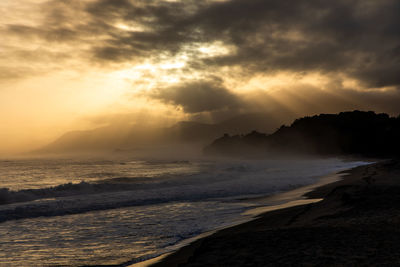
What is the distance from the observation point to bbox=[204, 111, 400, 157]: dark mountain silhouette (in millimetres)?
80562

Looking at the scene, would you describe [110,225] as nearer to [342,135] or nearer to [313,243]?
[313,243]

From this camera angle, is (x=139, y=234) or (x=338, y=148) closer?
(x=139, y=234)

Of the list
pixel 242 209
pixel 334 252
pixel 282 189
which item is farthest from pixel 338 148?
pixel 334 252

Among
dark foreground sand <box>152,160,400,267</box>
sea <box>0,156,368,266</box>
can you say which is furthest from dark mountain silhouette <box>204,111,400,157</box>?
dark foreground sand <box>152,160,400,267</box>

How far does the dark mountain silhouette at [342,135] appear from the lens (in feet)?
264

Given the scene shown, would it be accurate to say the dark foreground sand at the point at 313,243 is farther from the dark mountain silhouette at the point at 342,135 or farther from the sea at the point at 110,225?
the dark mountain silhouette at the point at 342,135

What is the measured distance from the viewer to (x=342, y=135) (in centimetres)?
9969

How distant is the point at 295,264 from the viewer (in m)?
5.36

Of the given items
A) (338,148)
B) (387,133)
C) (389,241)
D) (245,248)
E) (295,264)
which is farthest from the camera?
(338,148)

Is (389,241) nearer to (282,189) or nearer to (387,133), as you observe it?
(282,189)

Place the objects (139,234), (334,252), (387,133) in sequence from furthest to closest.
Result: (387,133) → (139,234) → (334,252)

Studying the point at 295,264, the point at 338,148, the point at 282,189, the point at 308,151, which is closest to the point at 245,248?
the point at 295,264

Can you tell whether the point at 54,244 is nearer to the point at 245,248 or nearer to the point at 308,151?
the point at 245,248

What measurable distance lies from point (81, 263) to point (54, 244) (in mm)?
2379
